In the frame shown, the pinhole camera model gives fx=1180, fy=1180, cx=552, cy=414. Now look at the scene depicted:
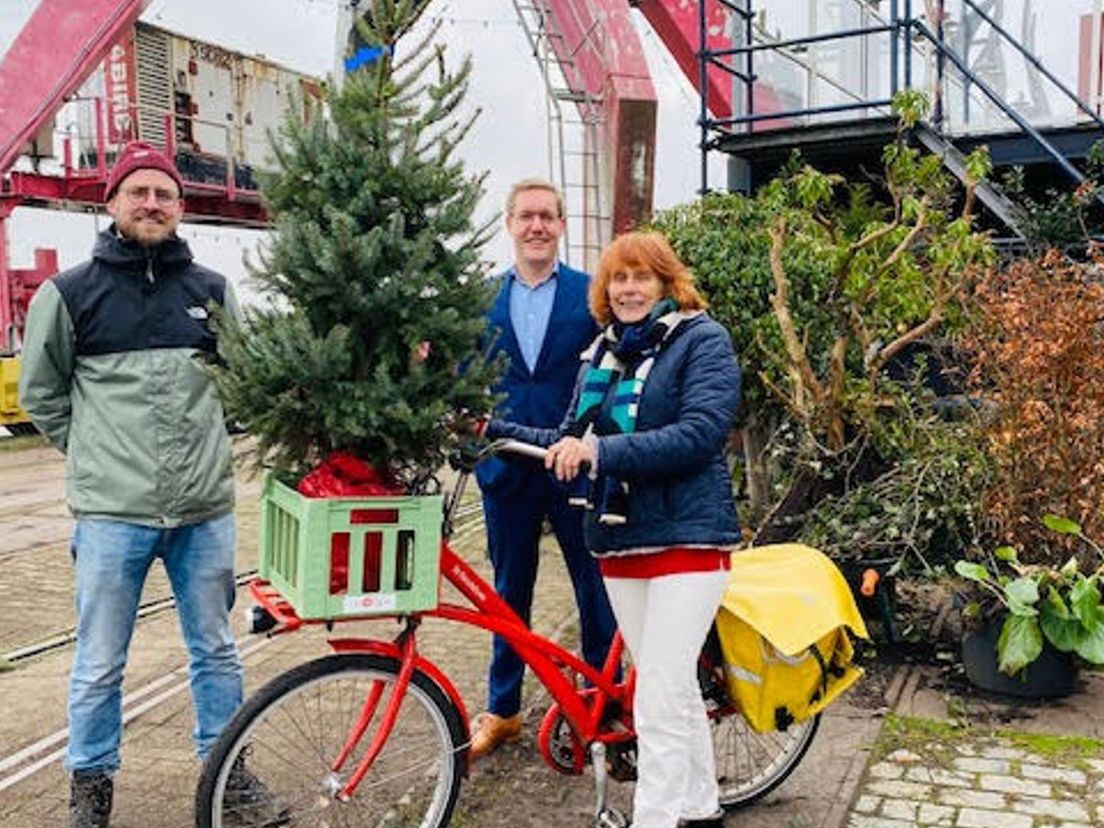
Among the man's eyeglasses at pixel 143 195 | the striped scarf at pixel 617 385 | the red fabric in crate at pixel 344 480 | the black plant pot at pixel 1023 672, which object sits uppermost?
the man's eyeglasses at pixel 143 195

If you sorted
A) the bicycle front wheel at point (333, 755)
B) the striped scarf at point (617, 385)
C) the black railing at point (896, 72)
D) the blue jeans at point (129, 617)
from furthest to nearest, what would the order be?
1. the black railing at point (896, 72)
2. the blue jeans at point (129, 617)
3. the striped scarf at point (617, 385)
4. the bicycle front wheel at point (333, 755)

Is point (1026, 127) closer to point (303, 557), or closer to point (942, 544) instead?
point (942, 544)

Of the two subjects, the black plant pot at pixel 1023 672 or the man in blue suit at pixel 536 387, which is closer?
the man in blue suit at pixel 536 387

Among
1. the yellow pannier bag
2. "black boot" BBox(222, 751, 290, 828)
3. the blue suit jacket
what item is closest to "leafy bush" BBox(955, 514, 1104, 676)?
the yellow pannier bag

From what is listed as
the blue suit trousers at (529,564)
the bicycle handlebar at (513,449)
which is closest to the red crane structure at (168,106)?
the blue suit trousers at (529,564)

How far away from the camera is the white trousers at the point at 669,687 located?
10.3 feet

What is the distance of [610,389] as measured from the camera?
3.32 metres

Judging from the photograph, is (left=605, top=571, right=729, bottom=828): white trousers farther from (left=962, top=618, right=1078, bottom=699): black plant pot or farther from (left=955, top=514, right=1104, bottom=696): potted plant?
(left=962, top=618, right=1078, bottom=699): black plant pot

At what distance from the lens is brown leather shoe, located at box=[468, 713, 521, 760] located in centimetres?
431

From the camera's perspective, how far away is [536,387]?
4184 millimetres

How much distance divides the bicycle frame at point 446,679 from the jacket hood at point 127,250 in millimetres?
1058

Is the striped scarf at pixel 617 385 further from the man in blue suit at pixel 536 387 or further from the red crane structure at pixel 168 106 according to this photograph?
the red crane structure at pixel 168 106

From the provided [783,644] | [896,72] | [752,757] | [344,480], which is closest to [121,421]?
[344,480]

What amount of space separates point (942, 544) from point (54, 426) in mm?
3744
